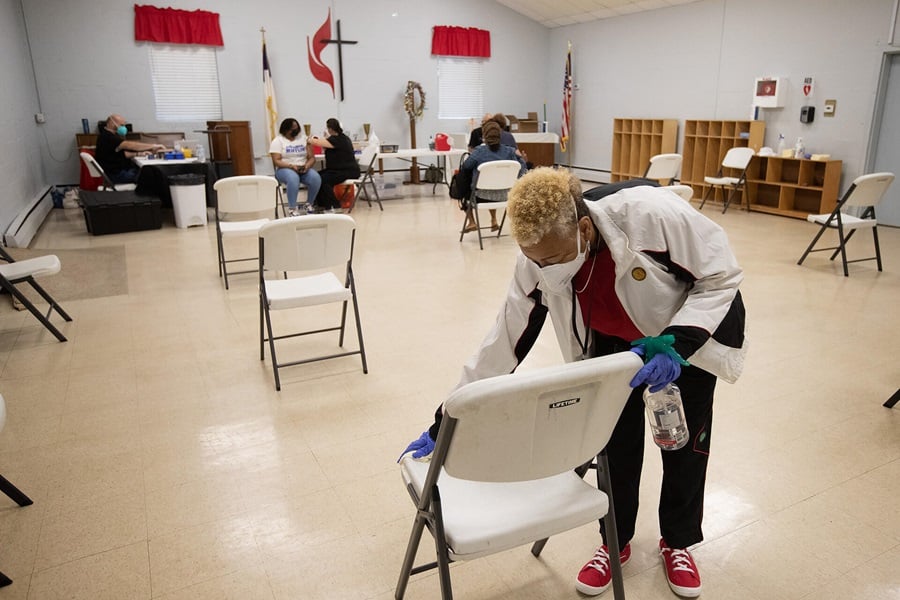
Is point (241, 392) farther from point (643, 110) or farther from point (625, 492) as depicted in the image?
point (643, 110)

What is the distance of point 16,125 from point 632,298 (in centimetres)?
790

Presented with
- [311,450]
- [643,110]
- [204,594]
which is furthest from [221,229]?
[643,110]

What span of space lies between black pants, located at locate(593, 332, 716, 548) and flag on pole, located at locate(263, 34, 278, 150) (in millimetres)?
8811

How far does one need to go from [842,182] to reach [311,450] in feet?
22.9

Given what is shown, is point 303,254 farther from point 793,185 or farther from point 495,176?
point 793,185

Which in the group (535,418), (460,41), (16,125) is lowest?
(535,418)

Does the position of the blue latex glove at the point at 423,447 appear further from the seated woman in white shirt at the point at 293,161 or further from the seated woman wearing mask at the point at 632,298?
the seated woman in white shirt at the point at 293,161

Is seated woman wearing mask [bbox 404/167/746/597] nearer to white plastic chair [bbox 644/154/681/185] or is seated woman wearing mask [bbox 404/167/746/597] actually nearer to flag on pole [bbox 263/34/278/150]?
white plastic chair [bbox 644/154/681/185]

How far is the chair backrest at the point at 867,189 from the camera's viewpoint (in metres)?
4.72

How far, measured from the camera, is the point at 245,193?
4.75 metres

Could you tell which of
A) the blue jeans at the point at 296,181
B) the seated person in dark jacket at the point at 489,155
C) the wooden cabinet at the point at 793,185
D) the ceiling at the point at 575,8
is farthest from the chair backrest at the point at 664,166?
the blue jeans at the point at 296,181

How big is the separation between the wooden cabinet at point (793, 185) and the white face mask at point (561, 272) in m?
6.79

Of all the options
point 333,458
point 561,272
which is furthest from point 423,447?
point 333,458

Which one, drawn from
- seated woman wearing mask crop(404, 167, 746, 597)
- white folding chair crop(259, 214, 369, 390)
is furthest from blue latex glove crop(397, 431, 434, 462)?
white folding chair crop(259, 214, 369, 390)
